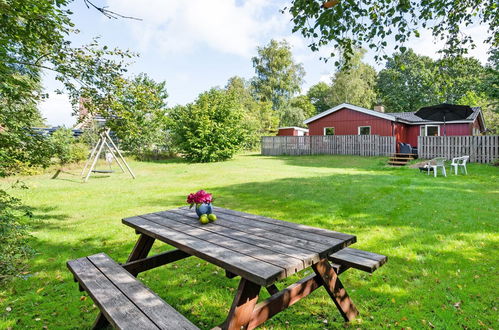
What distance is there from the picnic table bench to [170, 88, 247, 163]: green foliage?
16.6 m

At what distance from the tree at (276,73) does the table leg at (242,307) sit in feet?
124

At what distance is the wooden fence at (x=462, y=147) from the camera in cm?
1446

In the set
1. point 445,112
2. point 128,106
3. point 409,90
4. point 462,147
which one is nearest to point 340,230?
point 128,106

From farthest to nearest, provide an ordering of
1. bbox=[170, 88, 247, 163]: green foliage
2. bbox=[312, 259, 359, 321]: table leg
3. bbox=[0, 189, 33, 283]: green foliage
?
bbox=[170, 88, 247, 163]: green foliage
bbox=[0, 189, 33, 283]: green foliage
bbox=[312, 259, 359, 321]: table leg

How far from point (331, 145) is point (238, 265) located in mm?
21635

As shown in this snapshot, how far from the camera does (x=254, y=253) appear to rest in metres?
2.05

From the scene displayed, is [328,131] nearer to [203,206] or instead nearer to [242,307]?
[203,206]

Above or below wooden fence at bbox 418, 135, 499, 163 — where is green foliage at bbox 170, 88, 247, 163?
above

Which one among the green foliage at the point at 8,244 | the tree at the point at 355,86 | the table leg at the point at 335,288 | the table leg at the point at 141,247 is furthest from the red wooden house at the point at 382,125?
the green foliage at the point at 8,244

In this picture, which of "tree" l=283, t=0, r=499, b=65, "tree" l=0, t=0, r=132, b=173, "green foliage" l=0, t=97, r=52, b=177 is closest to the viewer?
"tree" l=0, t=0, r=132, b=173

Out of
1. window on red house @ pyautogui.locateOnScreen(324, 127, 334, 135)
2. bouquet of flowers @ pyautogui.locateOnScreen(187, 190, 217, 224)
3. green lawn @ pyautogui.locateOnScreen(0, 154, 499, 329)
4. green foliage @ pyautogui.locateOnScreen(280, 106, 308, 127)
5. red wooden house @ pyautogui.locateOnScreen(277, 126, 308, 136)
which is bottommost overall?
green lawn @ pyautogui.locateOnScreen(0, 154, 499, 329)

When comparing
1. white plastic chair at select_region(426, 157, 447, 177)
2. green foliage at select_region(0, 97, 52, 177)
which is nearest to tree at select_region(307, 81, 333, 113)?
white plastic chair at select_region(426, 157, 447, 177)

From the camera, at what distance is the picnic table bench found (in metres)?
Answer: 1.78

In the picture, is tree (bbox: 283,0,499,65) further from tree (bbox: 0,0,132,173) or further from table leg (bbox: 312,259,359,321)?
table leg (bbox: 312,259,359,321)
